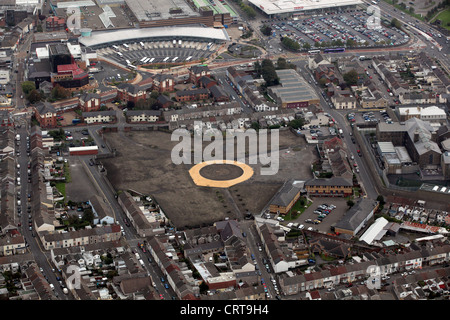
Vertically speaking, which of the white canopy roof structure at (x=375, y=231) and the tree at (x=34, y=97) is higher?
the white canopy roof structure at (x=375, y=231)

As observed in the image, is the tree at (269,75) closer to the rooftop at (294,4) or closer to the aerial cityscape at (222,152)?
the aerial cityscape at (222,152)

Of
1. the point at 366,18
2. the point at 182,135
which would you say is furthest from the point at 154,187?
the point at 366,18

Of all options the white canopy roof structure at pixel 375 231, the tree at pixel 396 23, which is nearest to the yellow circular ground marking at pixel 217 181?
the white canopy roof structure at pixel 375 231

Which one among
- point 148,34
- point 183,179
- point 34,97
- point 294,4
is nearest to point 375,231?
point 183,179

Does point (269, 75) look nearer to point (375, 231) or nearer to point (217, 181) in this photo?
point (217, 181)

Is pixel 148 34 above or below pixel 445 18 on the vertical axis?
above

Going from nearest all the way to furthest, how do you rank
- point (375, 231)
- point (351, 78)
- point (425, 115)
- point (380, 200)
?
point (375, 231) → point (380, 200) → point (425, 115) → point (351, 78)
